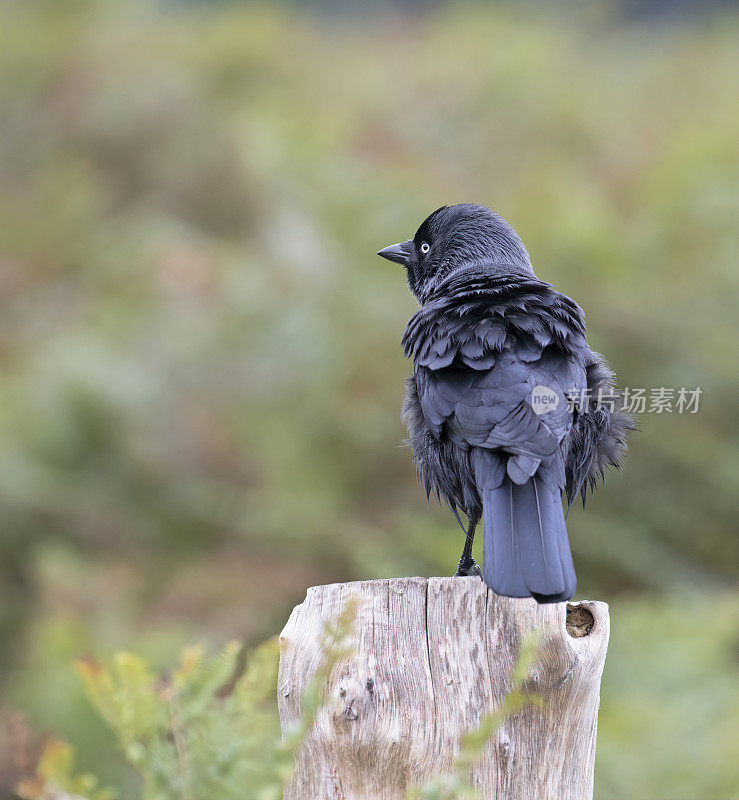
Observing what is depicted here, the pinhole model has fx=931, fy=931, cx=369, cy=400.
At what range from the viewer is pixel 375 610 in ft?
7.47

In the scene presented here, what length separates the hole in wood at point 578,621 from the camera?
235 cm

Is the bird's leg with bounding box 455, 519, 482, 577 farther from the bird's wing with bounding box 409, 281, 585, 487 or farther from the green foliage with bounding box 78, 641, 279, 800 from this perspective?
the green foliage with bounding box 78, 641, 279, 800

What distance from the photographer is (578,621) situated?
239 cm

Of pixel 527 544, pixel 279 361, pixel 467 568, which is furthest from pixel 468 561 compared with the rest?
pixel 279 361

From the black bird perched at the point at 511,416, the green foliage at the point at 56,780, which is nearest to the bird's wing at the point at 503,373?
the black bird perched at the point at 511,416

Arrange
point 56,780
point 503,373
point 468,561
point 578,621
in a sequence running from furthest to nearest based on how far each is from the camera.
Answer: point 468,561 < point 503,373 < point 578,621 < point 56,780

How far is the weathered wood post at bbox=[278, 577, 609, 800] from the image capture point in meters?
2.11

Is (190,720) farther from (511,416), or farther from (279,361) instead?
(279,361)

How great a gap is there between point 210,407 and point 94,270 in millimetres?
3125

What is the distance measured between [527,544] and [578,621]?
32cm

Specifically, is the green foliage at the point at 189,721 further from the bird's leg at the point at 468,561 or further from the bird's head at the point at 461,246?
the bird's head at the point at 461,246

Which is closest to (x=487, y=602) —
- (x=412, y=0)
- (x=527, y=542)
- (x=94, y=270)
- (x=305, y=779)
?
(x=527, y=542)

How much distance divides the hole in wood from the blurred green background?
1522mm

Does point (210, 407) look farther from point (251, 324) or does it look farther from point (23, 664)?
point (23, 664)
